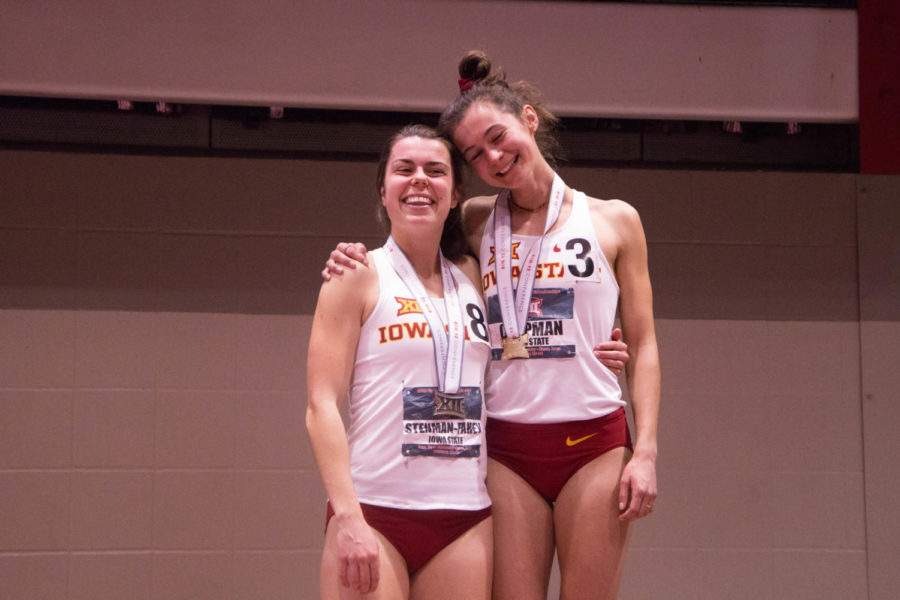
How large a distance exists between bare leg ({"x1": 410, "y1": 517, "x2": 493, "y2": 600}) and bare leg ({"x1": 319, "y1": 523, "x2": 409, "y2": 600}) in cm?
4

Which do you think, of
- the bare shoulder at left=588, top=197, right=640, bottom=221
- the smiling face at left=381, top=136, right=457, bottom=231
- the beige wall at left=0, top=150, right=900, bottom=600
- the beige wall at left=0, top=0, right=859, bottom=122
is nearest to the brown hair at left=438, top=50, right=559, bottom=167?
the smiling face at left=381, top=136, right=457, bottom=231

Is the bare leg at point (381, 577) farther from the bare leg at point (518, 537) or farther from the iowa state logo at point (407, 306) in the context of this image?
the iowa state logo at point (407, 306)

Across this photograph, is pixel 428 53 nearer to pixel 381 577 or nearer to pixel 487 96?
pixel 487 96

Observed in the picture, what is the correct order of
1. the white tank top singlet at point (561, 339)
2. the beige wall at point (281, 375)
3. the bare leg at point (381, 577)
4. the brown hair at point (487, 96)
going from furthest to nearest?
1. the beige wall at point (281, 375)
2. the brown hair at point (487, 96)
3. the white tank top singlet at point (561, 339)
4. the bare leg at point (381, 577)

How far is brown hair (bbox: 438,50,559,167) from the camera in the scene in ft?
7.00

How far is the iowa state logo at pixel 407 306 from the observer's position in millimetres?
1942

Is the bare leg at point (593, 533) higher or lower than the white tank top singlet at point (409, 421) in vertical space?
lower

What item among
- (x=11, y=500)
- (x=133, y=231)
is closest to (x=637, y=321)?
(x=133, y=231)

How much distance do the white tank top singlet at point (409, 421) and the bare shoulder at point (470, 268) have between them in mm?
241

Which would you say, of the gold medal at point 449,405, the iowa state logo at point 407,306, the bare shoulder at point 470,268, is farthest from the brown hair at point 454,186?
the gold medal at point 449,405

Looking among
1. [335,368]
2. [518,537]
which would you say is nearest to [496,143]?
[335,368]

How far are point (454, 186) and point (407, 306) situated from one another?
1.27 feet

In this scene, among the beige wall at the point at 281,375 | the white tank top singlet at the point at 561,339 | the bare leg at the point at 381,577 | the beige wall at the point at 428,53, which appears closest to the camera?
the bare leg at the point at 381,577

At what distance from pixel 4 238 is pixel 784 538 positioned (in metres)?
3.97
